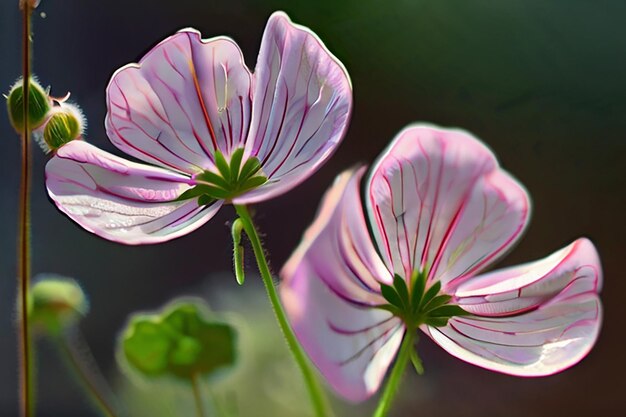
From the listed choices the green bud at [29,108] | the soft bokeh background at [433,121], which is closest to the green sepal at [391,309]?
the green bud at [29,108]

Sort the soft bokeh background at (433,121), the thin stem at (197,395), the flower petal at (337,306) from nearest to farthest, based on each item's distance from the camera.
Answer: the flower petal at (337,306) < the thin stem at (197,395) < the soft bokeh background at (433,121)

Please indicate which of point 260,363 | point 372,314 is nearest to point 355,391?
point 372,314

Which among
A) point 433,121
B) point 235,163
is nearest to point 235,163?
point 235,163

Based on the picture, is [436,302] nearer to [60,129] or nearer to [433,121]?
[60,129]

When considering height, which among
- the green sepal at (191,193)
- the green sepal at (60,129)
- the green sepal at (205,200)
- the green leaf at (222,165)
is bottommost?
the green sepal at (205,200)

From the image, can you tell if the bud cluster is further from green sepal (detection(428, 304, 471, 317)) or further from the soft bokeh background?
the soft bokeh background

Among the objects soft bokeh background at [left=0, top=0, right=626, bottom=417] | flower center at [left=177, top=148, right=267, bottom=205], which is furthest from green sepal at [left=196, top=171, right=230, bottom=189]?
soft bokeh background at [left=0, top=0, right=626, bottom=417]

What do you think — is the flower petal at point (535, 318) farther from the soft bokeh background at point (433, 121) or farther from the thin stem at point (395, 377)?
the soft bokeh background at point (433, 121)
